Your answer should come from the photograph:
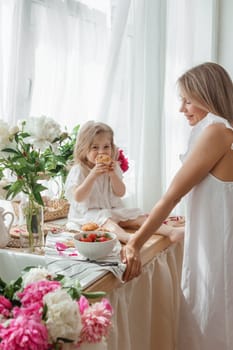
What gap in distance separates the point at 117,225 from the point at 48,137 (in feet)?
1.61

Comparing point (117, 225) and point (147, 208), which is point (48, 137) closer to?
point (117, 225)

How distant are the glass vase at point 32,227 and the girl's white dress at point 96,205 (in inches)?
10.9

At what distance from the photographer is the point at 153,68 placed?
7.36ft

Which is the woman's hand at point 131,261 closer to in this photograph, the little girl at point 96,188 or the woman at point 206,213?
the woman at point 206,213

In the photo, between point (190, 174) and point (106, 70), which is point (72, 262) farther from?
point (106, 70)

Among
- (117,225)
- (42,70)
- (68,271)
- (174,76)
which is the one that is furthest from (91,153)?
(174,76)

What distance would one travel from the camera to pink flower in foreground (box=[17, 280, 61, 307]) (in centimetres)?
84

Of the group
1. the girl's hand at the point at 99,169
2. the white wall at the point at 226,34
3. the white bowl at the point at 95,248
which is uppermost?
the white wall at the point at 226,34


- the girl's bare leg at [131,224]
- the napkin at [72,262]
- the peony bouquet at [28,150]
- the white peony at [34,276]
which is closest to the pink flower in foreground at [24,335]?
the white peony at [34,276]

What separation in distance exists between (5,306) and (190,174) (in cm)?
74

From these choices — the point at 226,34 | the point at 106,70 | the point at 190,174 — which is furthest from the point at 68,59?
the point at 226,34

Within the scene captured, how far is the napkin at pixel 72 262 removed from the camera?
4.04 feet

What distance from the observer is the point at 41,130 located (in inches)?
56.4

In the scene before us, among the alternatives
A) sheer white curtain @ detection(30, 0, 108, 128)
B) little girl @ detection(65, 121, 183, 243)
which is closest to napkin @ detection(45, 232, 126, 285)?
little girl @ detection(65, 121, 183, 243)
